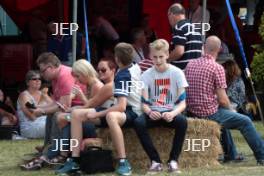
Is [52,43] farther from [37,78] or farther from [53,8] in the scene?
[53,8]

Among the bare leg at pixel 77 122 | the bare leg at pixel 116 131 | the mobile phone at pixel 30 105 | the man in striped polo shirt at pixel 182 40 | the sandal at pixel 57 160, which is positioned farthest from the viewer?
the mobile phone at pixel 30 105

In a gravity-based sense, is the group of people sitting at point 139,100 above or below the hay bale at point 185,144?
above

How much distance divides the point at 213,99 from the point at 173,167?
1039mm

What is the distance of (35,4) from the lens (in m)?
14.0

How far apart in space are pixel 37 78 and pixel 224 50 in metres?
3.49

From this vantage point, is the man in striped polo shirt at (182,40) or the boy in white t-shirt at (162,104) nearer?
the boy in white t-shirt at (162,104)

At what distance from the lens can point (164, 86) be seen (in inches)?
376

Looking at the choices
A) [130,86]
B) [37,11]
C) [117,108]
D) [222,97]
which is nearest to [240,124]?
[222,97]

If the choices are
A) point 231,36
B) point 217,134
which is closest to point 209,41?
point 217,134

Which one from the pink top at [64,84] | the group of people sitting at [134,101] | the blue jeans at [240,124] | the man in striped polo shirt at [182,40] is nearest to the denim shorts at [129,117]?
the group of people sitting at [134,101]

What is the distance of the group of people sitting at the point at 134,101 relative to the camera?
9.37 meters

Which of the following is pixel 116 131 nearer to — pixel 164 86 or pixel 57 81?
pixel 164 86

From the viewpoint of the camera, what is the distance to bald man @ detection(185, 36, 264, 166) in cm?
987

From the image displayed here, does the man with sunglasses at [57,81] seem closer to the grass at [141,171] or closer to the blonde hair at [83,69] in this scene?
the blonde hair at [83,69]
